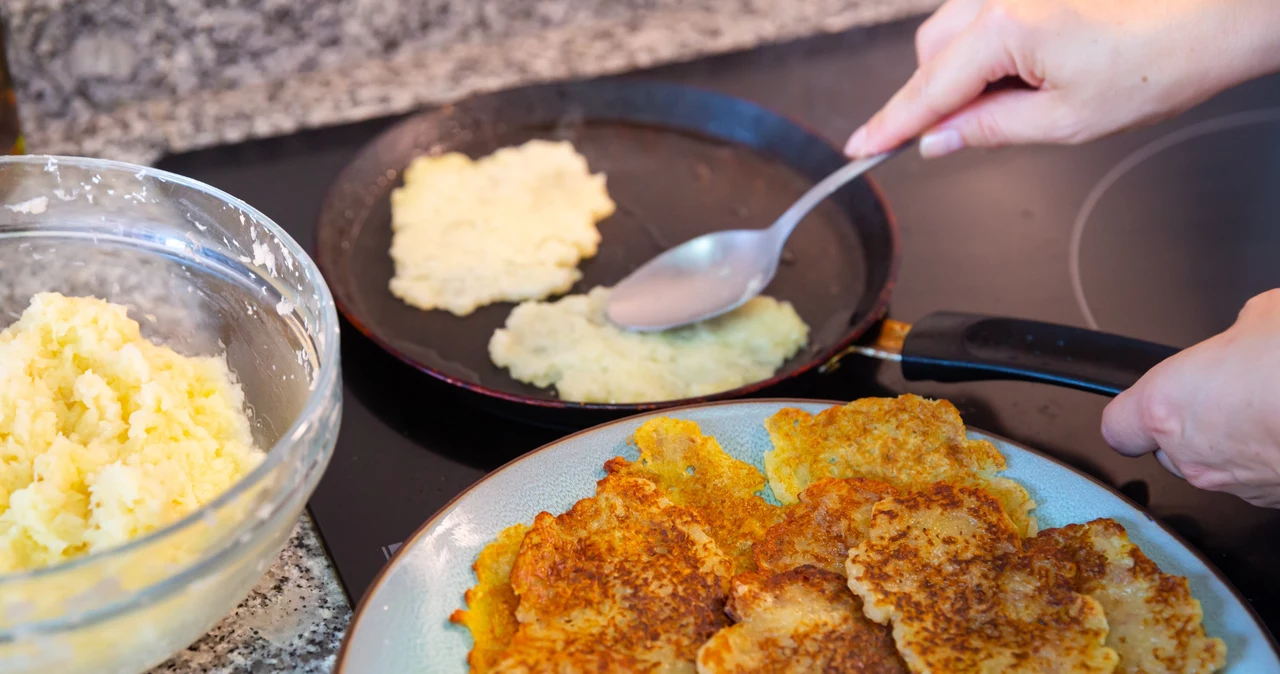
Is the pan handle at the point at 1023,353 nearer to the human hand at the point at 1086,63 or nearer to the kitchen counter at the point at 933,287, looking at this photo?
the kitchen counter at the point at 933,287

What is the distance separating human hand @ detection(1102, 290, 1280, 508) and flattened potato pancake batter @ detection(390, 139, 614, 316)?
2.38 ft

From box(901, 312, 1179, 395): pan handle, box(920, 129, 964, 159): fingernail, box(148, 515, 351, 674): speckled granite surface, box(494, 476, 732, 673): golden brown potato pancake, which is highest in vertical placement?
box(920, 129, 964, 159): fingernail

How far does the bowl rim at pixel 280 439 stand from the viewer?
0.61 m

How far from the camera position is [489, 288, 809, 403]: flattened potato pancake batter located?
46.2 inches

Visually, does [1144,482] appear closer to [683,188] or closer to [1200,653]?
[1200,653]

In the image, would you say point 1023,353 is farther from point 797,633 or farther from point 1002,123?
point 797,633

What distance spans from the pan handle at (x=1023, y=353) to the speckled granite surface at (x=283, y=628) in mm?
645

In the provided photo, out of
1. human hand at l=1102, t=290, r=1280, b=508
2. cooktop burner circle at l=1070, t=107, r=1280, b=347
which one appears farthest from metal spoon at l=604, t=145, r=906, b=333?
human hand at l=1102, t=290, r=1280, b=508

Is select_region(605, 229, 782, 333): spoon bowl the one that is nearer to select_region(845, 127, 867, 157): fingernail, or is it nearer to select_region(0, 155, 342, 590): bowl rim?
select_region(845, 127, 867, 157): fingernail

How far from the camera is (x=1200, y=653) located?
753 mm

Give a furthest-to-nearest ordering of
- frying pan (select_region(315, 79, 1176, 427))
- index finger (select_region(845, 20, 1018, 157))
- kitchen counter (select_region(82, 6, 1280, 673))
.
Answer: index finger (select_region(845, 20, 1018, 157))
frying pan (select_region(315, 79, 1176, 427))
kitchen counter (select_region(82, 6, 1280, 673))

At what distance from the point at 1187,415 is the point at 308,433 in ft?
2.48

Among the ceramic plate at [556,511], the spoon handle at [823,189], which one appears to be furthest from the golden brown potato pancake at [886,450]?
the spoon handle at [823,189]

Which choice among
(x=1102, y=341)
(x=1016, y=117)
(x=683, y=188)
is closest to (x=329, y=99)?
(x=683, y=188)
